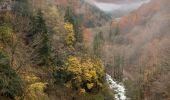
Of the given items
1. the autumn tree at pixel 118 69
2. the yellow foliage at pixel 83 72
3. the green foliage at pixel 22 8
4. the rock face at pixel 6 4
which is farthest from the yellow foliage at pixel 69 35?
the autumn tree at pixel 118 69

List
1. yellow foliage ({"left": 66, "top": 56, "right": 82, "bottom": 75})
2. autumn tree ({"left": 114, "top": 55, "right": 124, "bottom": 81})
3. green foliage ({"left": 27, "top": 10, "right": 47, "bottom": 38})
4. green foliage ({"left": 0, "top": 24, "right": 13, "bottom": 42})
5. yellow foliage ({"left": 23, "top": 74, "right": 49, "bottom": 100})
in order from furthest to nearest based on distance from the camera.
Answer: autumn tree ({"left": 114, "top": 55, "right": 124, "bottom": 81}) < yellow foliage ({"left": 66, "top": 56, "right": 82, "bottom": 75}) < green foliage ({"left": 27, "top": 10, "right": 47, "bottom": 38}) < green foliage ({"left": 0, "top": 24, "right": 13, "bottom": 42}) < yellow foliage ({"left": 23, "top": 74, "right": 49, "bottom": 100})

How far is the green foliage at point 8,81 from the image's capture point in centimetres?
4391

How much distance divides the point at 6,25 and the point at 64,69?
1482cm

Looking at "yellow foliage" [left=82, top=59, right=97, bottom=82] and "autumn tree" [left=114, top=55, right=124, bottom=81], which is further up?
"yellow foliage" [left=82, top=59, right=97, bottom=82]

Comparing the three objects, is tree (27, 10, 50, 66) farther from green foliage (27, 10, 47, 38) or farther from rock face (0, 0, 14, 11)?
rock face (0, 0, 14, 11)

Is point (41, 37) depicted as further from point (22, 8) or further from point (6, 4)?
point (6, 4)

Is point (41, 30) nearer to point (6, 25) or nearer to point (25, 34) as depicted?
point (25, 34)

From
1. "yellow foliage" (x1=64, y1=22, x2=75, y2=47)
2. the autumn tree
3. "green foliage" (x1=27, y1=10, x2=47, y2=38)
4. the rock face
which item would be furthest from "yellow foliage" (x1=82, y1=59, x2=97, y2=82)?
the autumn tree

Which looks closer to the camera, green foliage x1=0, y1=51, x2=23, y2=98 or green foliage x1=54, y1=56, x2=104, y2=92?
green foliage x1=0, y1=51, x2=23, y2=98

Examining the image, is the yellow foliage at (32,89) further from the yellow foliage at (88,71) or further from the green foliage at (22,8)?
the green foliage at (22,8)

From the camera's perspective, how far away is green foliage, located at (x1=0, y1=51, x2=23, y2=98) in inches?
1729

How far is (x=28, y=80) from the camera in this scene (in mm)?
49000

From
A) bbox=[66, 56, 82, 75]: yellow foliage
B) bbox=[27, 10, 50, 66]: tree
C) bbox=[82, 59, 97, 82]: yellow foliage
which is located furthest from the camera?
bbox=[82, 59, 97, 82]: yellow foliage

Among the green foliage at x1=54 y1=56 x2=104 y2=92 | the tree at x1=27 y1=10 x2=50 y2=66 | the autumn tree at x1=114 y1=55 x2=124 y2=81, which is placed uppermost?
the tree at x1=27 y1=10 x2=50 y2=66
